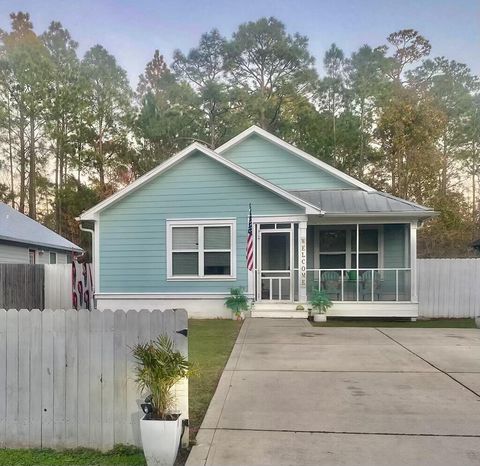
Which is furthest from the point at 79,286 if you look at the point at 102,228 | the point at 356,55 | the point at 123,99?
the point at 356,55

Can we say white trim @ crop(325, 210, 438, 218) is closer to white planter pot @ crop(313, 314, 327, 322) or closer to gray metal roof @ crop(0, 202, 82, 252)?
white planter pot @ crop(313, 314, 327, 322)

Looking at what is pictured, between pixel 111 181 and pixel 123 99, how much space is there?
238 inches

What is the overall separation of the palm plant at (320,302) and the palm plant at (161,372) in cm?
888

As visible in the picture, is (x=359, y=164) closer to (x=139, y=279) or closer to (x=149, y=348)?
(x=139, y=279)

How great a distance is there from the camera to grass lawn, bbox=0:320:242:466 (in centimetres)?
386

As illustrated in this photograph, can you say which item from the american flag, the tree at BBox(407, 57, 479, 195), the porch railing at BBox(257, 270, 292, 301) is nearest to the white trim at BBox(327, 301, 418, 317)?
the porch railing at BBox(257, 270, 292, 301)

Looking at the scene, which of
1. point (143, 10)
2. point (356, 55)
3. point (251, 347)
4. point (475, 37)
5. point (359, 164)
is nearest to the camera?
point (251, 347)

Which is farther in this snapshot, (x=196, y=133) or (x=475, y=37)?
(x=196, y=133)

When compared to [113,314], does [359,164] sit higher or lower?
higher

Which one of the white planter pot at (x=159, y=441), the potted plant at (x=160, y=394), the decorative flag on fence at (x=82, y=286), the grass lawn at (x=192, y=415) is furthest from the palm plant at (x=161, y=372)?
the decorative flag on fence at (x=82, y=286)

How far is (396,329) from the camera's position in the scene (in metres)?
11.0

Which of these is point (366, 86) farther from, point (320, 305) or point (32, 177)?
point (32, 177)

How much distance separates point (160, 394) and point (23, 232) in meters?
16.9

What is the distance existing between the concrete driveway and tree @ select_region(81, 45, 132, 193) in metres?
25.7
